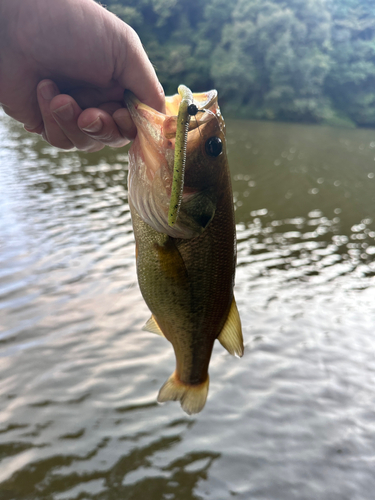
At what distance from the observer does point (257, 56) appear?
38.3 meters

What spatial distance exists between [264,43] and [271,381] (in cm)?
3961

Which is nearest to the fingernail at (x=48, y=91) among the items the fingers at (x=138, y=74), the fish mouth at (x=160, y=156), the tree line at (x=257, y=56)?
the fingers at (x=138, y=74)

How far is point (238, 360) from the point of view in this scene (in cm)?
485

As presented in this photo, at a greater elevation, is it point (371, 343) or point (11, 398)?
point (11, 398)

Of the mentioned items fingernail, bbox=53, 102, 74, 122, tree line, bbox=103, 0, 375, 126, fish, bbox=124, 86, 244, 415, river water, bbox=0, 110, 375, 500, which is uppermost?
tree line, bbox=103, 0, 375, 126

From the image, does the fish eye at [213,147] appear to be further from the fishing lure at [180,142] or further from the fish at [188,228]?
the fishing lure at [180,142]

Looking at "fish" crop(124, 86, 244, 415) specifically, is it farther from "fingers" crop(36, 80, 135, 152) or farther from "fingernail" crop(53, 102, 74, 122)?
"fingernail" crop(53, 102, 74, 122)

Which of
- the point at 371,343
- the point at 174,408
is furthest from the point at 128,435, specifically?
the point at 371,343

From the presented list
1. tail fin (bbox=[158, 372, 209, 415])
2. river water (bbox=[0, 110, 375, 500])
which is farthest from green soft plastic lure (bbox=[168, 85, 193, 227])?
river water (bbox=[0, 110, 375, 500])

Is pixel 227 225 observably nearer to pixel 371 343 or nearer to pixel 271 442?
pixel 271 442

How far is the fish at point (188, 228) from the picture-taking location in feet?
5.41

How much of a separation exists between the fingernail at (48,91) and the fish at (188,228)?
18.8 inches

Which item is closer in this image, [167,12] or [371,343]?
[371,343]

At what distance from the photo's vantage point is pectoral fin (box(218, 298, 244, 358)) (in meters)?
2.11
